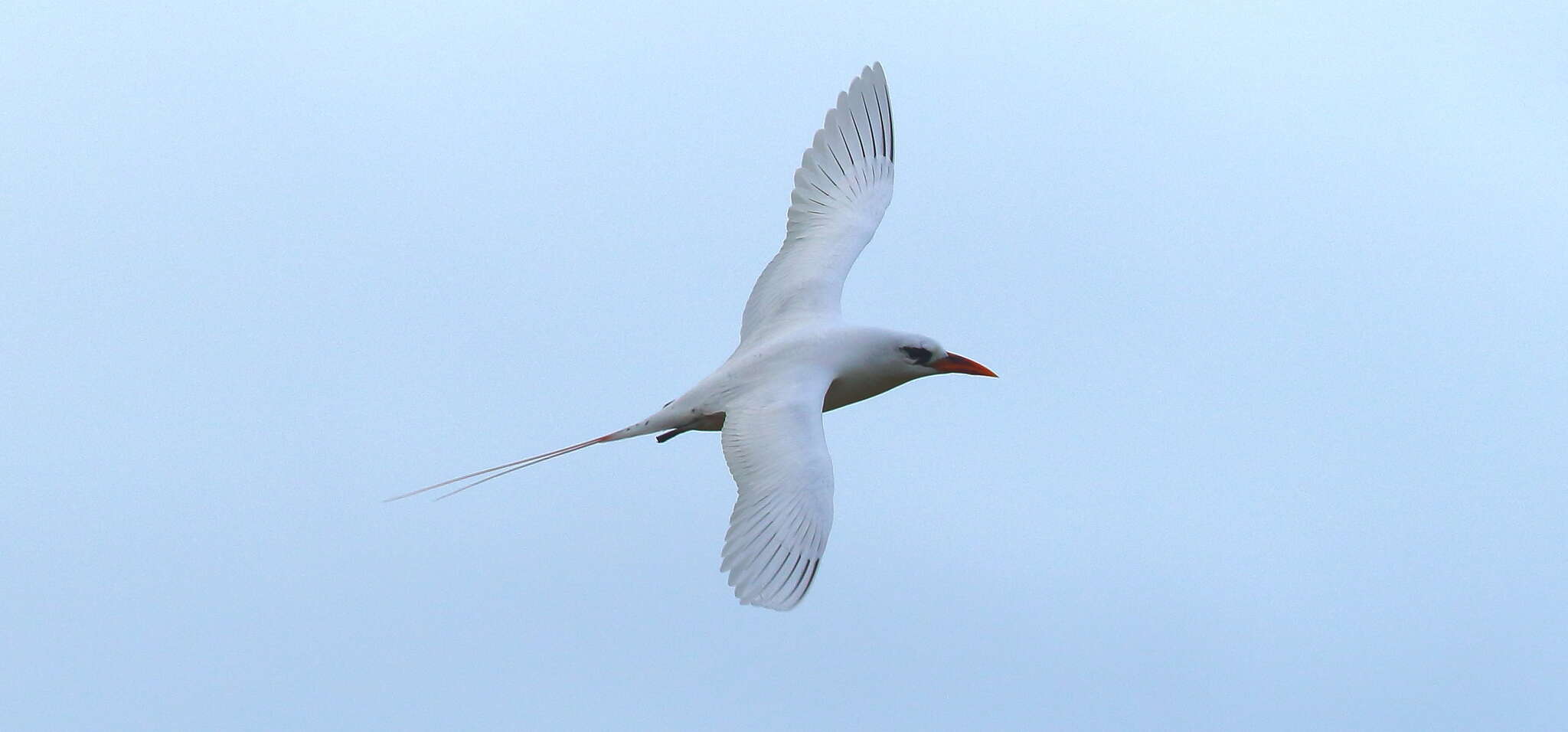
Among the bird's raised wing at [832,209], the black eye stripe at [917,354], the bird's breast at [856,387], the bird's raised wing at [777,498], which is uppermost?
the bird's raised wing at [832,209]

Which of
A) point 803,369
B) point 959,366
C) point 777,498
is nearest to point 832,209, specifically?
point 959,366

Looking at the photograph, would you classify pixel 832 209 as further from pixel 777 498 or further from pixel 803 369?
pixel 777 498

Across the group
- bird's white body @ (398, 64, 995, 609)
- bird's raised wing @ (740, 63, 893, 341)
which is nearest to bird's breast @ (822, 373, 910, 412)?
bird's white body @ (398, 64, 995, 609)

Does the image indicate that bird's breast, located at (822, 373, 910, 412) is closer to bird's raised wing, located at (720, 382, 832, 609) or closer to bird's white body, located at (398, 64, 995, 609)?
bird's white body, located at (398, 64, 995, 609)

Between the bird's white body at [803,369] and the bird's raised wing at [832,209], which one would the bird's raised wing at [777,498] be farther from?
the bird's raised wing at [832,209]

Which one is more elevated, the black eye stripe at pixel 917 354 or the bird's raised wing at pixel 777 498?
the black eye stripe at pixel 917 354

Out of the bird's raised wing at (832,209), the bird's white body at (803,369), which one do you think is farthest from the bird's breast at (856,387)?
the bird's raised wing at (832,209)

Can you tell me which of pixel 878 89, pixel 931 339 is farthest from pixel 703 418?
pixel 878 89

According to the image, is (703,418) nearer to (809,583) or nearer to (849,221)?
(809,583)
